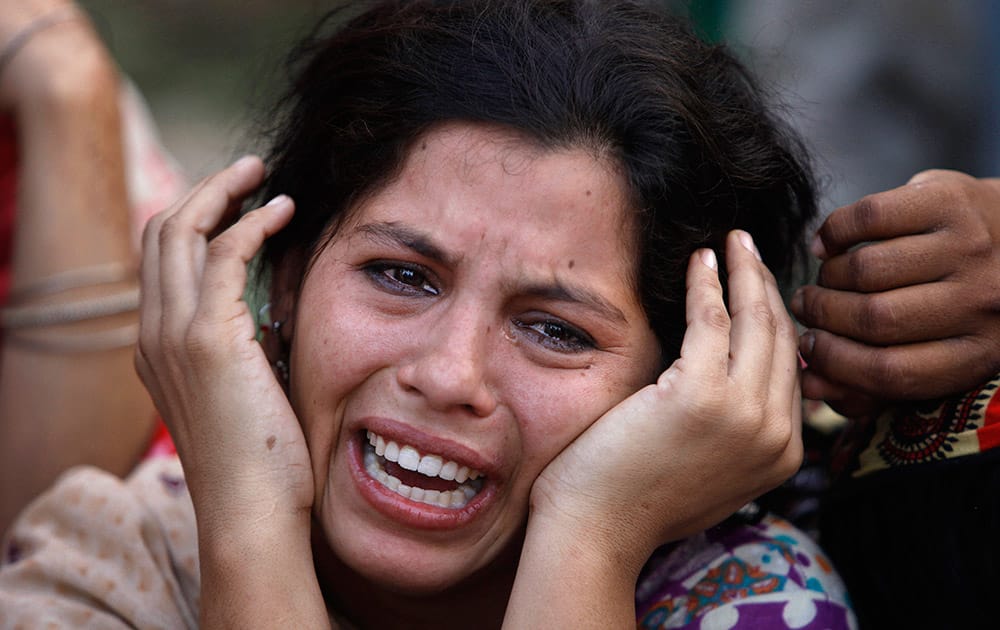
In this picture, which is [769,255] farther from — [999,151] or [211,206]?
[999,151]

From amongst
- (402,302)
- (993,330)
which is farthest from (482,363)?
(993,330)

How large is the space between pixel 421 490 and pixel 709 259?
728 millimetres

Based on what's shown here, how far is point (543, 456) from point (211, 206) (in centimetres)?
95

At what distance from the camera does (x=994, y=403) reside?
199 cm

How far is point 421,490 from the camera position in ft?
6.44

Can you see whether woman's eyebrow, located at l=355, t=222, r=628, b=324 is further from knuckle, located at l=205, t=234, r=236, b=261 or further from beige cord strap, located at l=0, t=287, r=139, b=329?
beige cord strap, located at l=0, t=287, r=139, b=329

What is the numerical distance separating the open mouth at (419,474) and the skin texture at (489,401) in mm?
35

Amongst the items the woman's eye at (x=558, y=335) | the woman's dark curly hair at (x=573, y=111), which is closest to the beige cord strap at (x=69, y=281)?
the woman's dark curly hair at (x=573, y=111)

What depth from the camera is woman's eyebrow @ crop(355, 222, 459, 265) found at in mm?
1953

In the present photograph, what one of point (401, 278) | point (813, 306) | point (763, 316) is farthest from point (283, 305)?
point (813, 306)

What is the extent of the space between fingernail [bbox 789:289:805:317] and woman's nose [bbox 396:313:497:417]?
2.32 feet

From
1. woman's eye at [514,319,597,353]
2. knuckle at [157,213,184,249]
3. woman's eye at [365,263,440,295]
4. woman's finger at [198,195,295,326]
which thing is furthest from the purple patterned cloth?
knuckle at [157,213,184,249]

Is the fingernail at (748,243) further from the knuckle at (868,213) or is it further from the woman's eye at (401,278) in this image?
the woman's eye at (401,278)

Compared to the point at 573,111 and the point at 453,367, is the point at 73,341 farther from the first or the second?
the point at 573,111
